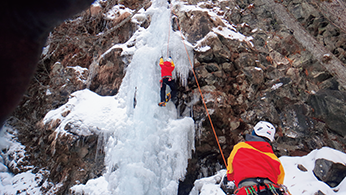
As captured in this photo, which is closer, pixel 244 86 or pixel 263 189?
pixel 263 189

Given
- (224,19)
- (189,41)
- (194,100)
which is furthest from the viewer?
(224,19)

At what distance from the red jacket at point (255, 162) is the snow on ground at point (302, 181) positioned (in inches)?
73.9

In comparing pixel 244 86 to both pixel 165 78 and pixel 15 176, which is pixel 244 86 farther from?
pixel 15 176

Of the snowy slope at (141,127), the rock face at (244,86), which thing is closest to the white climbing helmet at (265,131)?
the snowy slope at (141,127)

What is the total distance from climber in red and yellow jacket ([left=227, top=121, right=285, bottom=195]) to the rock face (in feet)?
9.15

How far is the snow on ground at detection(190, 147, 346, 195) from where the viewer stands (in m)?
3.24

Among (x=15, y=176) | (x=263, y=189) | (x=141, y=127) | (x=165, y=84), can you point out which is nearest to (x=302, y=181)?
(x=263, y=189)

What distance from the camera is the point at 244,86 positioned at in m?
5.23

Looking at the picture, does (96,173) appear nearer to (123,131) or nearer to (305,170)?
(123,131)

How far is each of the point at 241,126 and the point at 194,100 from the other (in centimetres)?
159

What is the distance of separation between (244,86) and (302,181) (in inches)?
109

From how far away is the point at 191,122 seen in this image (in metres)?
4.84

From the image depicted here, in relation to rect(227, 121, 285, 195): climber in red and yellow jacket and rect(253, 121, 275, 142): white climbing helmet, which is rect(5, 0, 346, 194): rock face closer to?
rect(253, 121, 275, 142): white climbing helmet

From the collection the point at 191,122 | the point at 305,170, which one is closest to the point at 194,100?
the point at 191,122
